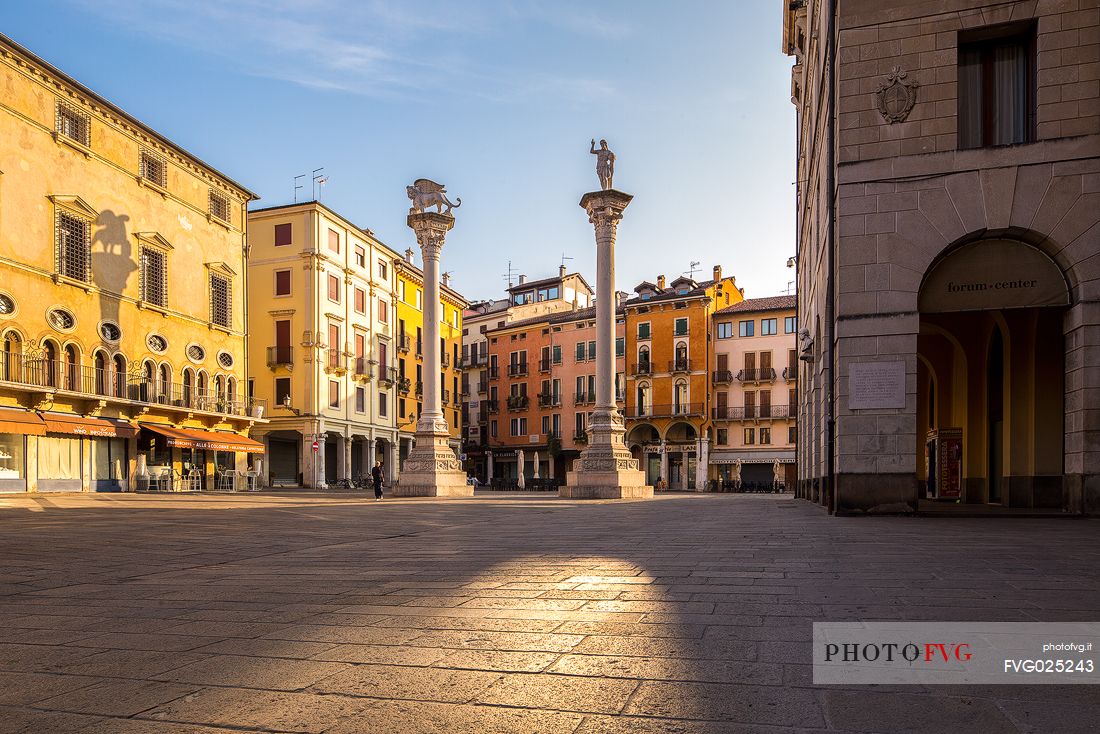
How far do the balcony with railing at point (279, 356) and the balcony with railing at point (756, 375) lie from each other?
33.8m

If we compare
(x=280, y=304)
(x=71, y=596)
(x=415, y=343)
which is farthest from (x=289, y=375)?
(x=71, y=596)

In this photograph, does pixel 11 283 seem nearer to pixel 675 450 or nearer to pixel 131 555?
pixel 131 555

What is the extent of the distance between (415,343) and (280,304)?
16.6 m

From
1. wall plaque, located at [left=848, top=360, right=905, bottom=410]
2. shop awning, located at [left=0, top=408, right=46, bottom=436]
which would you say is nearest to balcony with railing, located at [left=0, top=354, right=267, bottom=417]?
shop awning, located at [left=0, top=408, right=46, bottom=436]

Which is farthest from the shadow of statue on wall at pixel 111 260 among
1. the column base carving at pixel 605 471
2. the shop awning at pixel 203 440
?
the column base carving at pixel 605 471

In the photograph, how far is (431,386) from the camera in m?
33.8

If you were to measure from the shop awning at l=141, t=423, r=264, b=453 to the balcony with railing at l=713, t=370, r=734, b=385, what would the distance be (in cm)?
3628

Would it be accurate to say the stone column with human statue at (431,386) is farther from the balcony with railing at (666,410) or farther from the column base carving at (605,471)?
the balcony with railing at (666,410)

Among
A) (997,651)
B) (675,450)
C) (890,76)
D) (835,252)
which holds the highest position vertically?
(890,76)

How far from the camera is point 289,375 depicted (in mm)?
53750

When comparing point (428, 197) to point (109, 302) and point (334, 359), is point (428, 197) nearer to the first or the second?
point (109, 302)

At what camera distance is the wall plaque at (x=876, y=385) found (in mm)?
14922

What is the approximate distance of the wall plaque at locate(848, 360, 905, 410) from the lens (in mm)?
14922

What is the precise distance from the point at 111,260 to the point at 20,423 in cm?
883
